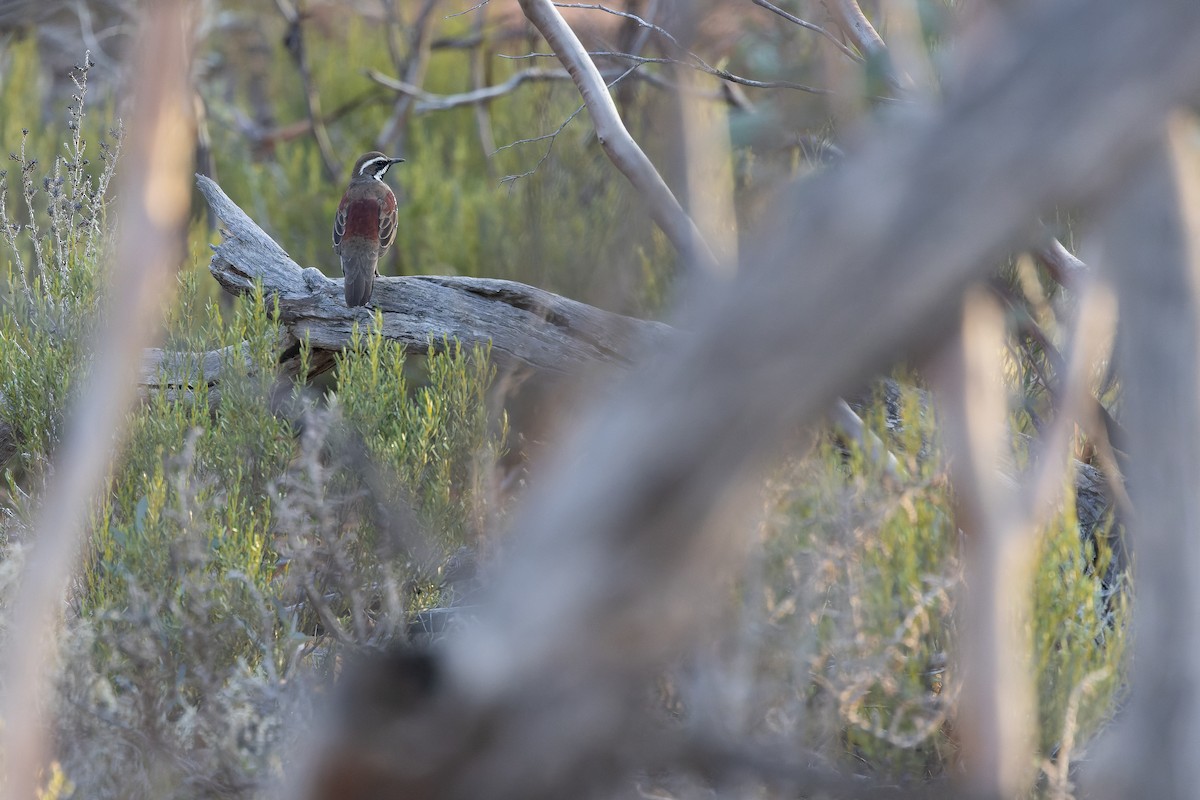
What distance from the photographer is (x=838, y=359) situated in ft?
3.37

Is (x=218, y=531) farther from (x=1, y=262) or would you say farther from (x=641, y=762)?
(x=1, y=262)

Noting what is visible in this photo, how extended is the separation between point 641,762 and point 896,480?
175 cm

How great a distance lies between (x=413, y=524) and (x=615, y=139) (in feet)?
4.76

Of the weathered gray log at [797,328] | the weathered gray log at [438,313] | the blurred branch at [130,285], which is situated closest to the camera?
the weathered gray log at [797,328]

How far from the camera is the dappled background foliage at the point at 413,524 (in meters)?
2.61

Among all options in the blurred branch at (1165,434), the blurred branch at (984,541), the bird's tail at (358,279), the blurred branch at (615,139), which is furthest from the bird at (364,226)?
the blurred branch at (1165,434)

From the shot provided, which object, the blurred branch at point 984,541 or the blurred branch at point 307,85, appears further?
the blurred branch at point 307,85

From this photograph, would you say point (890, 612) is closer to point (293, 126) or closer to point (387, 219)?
point (387, 219)

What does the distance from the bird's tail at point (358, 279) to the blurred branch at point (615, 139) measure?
1301 mm

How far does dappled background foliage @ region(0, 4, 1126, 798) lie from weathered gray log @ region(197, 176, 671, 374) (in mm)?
115

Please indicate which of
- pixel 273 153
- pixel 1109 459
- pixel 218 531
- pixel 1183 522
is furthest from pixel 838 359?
pixel 273 153

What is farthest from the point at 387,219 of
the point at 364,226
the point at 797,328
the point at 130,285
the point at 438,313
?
the point at 797,328

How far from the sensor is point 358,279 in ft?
14.6

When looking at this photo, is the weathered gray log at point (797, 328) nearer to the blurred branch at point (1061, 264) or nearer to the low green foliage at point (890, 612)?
the low green foliage at point (890, 612)
